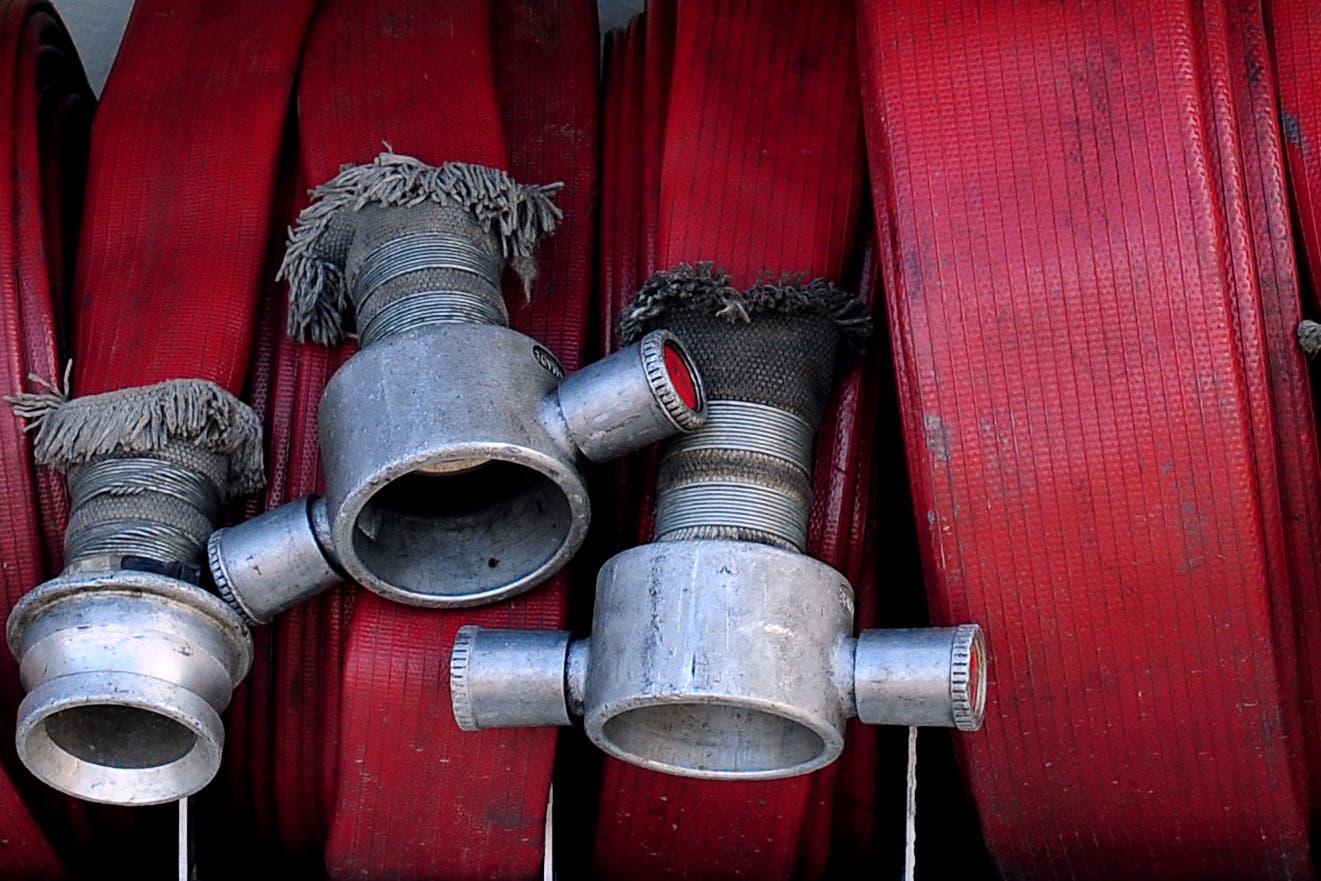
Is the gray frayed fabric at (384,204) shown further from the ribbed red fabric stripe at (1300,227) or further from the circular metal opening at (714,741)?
the ribbed red fabric stripe at (1300,227)

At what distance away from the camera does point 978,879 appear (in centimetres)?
273

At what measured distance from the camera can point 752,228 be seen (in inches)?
97.7

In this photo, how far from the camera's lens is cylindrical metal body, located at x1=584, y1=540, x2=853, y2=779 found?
212cm

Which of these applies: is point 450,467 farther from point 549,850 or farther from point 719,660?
point 549,850

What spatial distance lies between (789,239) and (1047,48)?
0.39 meters

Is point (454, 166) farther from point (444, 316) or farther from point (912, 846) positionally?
point (912, 846)

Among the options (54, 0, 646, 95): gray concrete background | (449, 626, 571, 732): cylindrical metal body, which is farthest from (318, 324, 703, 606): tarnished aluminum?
(54, 0, 646, 95): gray concrete background

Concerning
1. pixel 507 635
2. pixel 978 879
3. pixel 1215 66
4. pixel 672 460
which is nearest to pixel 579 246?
pixel 672 460

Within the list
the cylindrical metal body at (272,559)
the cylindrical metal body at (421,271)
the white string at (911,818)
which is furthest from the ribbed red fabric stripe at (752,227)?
the cylindrical metal body at (272,559)

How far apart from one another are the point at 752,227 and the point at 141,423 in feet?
2.56

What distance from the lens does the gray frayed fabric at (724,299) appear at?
2.39 meters

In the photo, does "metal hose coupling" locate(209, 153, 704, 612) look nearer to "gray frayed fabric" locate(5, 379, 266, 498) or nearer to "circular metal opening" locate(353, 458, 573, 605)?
"circular metal opening" locate(353, 458, 573, 605)

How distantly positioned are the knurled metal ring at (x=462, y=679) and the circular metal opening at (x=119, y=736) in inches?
12.0

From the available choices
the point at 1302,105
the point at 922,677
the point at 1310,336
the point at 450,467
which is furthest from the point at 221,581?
the point at 1302,105
